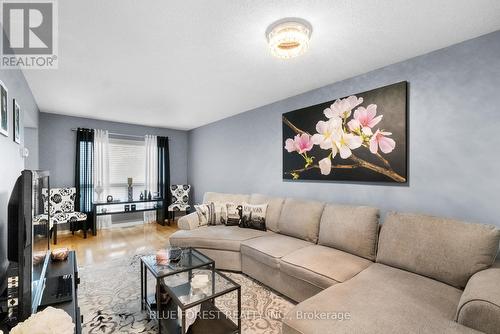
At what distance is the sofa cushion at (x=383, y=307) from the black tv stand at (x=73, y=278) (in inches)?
49.1

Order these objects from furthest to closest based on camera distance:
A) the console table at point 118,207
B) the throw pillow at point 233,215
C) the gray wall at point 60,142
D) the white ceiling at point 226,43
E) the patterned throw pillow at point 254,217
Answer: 1. the console table at point 118,207
2. the gray wall at point 60,142
3. the throw pillow at point 233,215
4. the patterned throw pillow at point 254,217
5. the white ceiling at point 226,43

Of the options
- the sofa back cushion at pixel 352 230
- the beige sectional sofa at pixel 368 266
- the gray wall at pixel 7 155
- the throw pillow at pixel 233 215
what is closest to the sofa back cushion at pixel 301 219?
the beige sectional sofa at pixel 368 266

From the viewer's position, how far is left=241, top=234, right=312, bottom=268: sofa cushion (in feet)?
7.73

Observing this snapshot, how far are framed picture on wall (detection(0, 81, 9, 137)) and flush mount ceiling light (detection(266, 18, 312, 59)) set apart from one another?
202cm

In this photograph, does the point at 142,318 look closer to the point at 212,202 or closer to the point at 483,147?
the point at 212,202

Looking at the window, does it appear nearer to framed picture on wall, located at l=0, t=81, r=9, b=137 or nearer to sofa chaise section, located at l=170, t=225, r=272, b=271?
sofa chaise section, located at l=170, t=225, r=272, b=271

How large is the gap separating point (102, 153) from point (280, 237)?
4.25m

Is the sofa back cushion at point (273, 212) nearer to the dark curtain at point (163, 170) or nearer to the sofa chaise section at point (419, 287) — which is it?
the sofa chaise section at point (419, 287)

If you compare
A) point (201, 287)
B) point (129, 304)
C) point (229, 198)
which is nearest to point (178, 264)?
point (201, 287)

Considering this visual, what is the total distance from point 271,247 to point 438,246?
145 centimetres

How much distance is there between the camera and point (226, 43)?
1.96 meters

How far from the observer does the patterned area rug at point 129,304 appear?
1.89m

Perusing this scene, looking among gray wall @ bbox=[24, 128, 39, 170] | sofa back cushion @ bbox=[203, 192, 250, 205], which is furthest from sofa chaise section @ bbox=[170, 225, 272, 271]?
gray wall @ bbox=[24, 128, 39, 170]

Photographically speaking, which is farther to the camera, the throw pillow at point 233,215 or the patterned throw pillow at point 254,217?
the throw pillow at point 233,215
